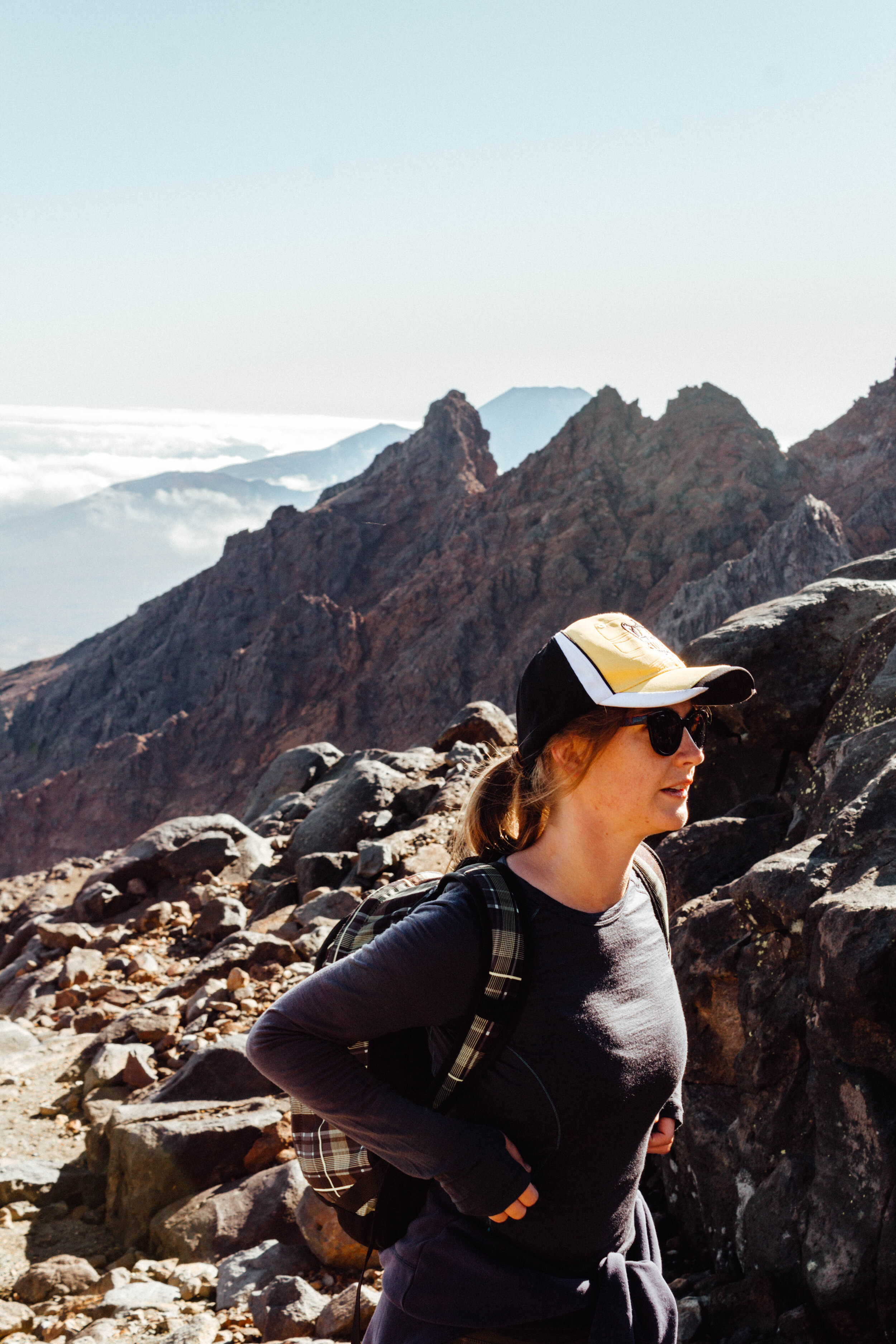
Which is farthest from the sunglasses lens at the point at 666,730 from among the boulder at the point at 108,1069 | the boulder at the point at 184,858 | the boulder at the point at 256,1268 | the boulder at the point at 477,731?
the boulder at the point at 477,731

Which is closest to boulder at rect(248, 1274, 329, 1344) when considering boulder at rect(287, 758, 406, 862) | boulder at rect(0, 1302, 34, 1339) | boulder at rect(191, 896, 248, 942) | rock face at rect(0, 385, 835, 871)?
boulder at rect(0, 1302, 34, 1339)

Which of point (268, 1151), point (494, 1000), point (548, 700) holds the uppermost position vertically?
point (548, 700)

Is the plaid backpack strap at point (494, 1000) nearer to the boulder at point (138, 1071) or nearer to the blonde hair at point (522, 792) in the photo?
the blonde hair at point (522, 792)

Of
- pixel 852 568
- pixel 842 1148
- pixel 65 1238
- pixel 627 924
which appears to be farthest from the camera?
pixel 852 568

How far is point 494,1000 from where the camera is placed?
2025mm

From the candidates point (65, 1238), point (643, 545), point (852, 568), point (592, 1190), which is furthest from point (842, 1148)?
point (643, 545)

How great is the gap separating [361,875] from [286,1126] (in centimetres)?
487

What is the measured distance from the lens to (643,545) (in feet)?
178

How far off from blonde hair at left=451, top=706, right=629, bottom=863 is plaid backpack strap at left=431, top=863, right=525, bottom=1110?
12.3 inches

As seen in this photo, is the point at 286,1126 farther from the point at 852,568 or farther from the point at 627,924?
the point at 852,568

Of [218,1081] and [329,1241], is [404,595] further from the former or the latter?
[329,1241]

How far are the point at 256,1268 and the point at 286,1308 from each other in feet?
→ 1.92

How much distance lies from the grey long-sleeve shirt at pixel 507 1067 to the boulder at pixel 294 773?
19.7 metres

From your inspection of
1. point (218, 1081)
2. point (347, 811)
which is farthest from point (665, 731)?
point (347, 811)
